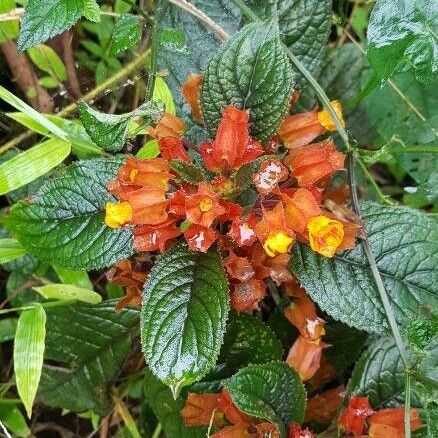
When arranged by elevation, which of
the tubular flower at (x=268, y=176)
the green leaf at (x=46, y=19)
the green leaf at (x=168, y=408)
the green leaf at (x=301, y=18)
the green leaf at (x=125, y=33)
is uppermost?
the green leaf at (x=46, y=19)

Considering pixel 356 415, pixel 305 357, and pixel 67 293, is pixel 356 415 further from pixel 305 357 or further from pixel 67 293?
pixel 67 293

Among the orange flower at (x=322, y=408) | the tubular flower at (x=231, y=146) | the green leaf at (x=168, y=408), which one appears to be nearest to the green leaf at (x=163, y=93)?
the tubular flower at (x=231, y=146)

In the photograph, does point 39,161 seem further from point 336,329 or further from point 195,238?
point 336,329

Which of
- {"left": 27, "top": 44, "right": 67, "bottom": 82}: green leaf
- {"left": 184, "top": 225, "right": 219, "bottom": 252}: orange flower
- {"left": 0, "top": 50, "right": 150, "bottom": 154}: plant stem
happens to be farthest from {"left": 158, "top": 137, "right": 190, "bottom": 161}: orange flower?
{"left": 27, "top": 44, "right": 67, "bottom": 82}: green leaf

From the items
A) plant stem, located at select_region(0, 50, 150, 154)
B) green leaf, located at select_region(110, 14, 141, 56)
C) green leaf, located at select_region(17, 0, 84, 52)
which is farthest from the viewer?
plant stem, located at select_region(0, 50, 150, 154)

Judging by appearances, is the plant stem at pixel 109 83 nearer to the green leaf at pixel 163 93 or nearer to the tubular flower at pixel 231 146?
the green leaf at pixel 163 93

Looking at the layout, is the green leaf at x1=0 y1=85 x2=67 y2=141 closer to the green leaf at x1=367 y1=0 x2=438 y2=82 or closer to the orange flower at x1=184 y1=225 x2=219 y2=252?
the orange flower at x1=184 y1=225 x2=219 y2=252

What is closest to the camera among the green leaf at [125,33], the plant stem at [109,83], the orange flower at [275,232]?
the orange flower at [275,232]
